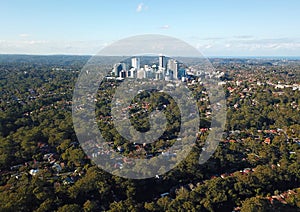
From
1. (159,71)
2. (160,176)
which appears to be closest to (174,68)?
(159,71)

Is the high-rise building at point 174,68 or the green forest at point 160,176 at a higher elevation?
the high-rise building at point 174,68

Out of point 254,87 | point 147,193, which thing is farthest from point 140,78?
point 147,193

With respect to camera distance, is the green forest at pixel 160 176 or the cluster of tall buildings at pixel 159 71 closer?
the green forest at pixel 160 176

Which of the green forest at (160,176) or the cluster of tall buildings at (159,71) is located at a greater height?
the cluster of tall buildings at (159,71)

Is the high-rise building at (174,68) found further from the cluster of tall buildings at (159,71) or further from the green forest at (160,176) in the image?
the green forest at (160,176)

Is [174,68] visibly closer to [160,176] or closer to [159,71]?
[159,71]

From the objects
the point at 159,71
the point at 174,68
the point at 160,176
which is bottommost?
the point at 160,176

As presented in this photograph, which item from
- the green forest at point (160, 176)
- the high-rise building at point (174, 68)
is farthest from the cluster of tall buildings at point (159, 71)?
the green forest at point (160, 176)

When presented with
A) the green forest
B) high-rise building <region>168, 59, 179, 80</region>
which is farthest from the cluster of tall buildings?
the green forest

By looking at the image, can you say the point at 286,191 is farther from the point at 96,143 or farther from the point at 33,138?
the point at 33,138

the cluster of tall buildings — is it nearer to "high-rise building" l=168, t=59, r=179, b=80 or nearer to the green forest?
"high-rise building" l=168, t=59, r=179, b=80

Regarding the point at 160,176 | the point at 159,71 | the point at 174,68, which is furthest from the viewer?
the point at 159,71
